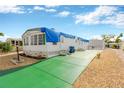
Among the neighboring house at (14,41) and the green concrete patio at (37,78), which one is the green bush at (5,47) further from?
the green concrete patio at (37,78)

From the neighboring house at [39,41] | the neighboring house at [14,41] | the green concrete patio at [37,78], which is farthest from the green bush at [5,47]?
the green concrete patio at [37,78]

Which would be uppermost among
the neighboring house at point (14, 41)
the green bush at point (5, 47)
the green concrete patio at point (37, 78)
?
the neighboring house at point (14, 41)

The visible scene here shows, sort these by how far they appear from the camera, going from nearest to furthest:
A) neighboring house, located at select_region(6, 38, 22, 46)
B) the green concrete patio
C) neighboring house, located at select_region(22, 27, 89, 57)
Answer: the green concrete patio → neighboring house, located at select_region(6, 38, 22, 46) → neighboring house, located at select_region(22, 27, 89, 57)

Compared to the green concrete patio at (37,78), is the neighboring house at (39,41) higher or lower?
higher

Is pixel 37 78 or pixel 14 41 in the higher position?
pixel 14 41

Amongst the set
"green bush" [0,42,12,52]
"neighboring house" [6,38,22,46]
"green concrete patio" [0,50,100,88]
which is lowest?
"green concrete patio" [0,50,100,88]

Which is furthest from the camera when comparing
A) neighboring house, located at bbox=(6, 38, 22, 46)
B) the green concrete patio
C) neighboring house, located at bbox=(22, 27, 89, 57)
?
neighboring house, located at bbox=(22, 27, 89, 57)

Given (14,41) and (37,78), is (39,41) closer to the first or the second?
(14,41)

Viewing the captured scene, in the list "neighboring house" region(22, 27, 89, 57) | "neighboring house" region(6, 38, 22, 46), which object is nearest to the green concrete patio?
"neighboring house" region(22, 27, 89, 57)

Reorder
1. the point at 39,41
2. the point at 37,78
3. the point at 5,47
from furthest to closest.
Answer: the point at 39,41 → the point at 5,47 → the point at 37,78

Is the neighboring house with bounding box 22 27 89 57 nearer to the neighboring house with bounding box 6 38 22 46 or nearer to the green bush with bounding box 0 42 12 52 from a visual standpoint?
the neighboring house with bounding box 6 38 22 46

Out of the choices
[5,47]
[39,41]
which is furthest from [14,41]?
A: [39,41]

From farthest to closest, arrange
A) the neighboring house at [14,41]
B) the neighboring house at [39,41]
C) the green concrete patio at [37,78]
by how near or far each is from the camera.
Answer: the neighboring house at [39,41]
the neighboring house at [14,41]
the green concrete patio at [37,78]

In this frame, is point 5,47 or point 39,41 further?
point 39,41
